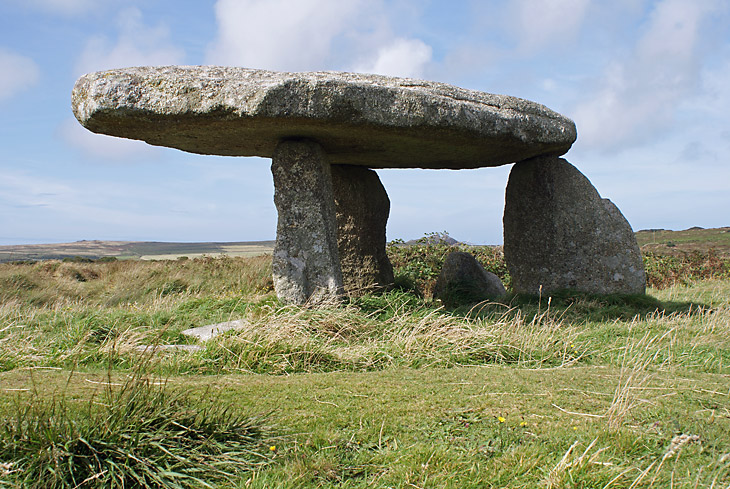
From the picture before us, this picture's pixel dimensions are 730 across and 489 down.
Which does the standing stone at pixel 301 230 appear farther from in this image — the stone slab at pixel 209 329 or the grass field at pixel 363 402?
the stone slab at pixel 209 329

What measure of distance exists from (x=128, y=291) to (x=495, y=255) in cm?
931

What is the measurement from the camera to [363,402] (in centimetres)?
432

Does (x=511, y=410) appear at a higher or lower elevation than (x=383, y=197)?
lower

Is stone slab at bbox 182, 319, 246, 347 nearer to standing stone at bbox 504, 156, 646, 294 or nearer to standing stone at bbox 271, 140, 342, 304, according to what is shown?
standing stone at bbox 271, 140, 342, 304

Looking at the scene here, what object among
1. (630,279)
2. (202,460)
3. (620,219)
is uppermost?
(620,219)

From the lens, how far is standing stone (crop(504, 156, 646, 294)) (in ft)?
32.5

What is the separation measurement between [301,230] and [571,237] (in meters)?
4.61

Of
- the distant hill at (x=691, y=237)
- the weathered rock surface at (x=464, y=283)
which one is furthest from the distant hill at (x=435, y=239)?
the distant hill at (x=691, y=237)

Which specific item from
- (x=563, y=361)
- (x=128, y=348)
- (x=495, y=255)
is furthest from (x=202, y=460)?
(x=495, y=255)

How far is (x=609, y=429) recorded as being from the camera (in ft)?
12.3

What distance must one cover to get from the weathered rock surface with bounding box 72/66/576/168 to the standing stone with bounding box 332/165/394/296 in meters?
1.44

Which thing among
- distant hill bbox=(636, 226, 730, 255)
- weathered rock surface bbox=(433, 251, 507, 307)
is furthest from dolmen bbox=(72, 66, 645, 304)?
distant hill bbox=(636, 226, 730, 255)

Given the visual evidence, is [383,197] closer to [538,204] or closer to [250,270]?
[538,204]

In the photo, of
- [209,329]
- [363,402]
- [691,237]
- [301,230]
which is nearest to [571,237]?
[301,230]
